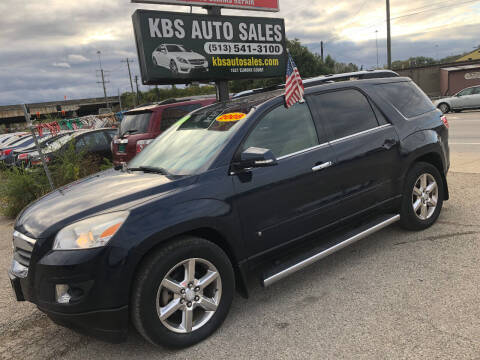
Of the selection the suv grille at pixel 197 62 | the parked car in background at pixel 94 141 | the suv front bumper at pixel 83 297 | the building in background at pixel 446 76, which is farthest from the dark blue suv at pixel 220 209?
the building in background at pixel 446 76

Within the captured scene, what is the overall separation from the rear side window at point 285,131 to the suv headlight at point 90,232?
1181 millimetres

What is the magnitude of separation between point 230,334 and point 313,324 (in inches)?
24.3

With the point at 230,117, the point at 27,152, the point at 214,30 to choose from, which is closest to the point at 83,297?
the point at 230,117

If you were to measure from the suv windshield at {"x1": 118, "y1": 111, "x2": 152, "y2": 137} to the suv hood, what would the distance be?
475cm

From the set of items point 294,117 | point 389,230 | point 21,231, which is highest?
point 294,117

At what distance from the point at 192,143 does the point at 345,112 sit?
1543 millimetres

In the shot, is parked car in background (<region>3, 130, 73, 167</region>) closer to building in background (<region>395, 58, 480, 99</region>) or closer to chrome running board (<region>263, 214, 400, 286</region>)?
chrome running board (<region>263, 214, 400, 286</region>)

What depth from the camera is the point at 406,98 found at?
447 cm

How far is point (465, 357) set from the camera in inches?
93.6

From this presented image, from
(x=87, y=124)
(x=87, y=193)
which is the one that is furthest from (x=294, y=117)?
(x=87, y=124)

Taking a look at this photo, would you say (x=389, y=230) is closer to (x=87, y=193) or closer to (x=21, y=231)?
(x=87, y=193)

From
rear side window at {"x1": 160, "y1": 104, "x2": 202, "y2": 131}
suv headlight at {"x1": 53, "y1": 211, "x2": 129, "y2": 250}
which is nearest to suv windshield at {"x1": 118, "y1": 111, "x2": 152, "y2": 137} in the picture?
rear side window at {"x1": 160, "y1": 104, "x2": 202, "y2": 131}

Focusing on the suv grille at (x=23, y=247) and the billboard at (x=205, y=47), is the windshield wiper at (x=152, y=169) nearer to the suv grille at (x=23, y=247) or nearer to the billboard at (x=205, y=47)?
the suv grille at (x=23, y=247)

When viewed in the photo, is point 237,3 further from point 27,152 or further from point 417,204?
point 27,152
